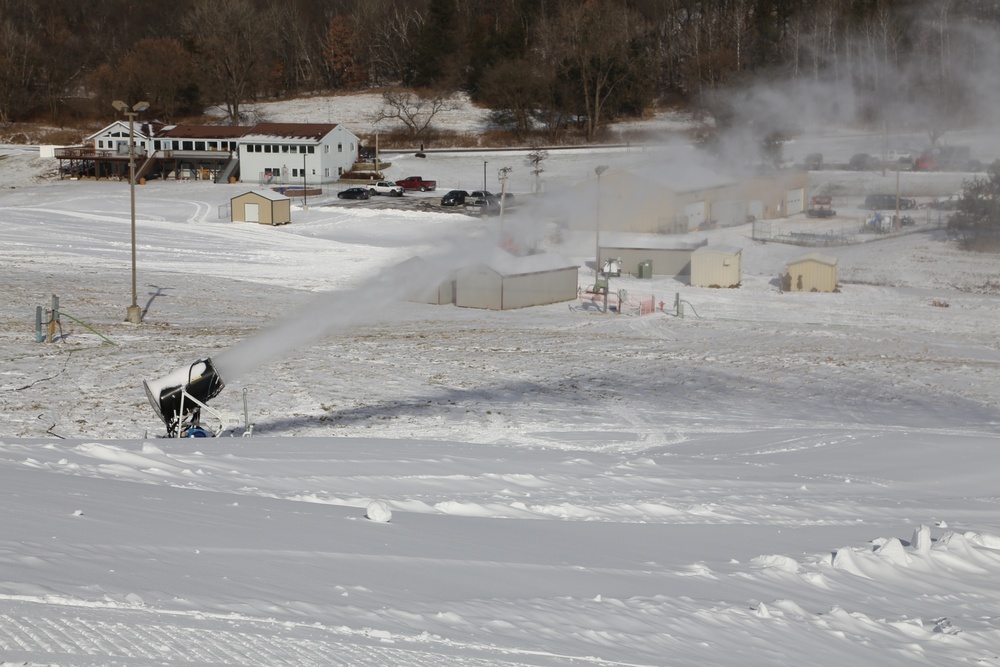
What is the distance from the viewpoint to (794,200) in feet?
175

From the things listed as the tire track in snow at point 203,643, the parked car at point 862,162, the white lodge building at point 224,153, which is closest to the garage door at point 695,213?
the parked car at point 862,162

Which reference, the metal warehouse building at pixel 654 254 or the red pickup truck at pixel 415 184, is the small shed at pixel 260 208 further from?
the metal warehouse building at pixel 654 254

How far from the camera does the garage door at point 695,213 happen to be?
155 ft

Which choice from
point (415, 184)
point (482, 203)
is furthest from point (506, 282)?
point (415, 184)

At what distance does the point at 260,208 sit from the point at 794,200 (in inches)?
1077

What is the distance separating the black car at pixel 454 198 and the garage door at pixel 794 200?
1886 cm

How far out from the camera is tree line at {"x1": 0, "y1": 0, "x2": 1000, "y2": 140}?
38.0m

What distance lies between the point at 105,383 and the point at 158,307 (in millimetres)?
12974

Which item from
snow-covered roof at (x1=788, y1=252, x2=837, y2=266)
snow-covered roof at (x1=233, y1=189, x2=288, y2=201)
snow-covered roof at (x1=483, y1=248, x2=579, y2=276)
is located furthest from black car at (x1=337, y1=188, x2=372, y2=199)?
snow-covered roof at (x1=788, y1=252, x2=837, y2=266)

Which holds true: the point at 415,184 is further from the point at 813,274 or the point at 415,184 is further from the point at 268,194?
the point at 813,274

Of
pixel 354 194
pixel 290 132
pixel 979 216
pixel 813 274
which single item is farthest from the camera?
pixel 290 132

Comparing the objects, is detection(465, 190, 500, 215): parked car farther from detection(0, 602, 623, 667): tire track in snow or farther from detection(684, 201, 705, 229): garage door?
detection(0, 602, 623, 667): tire track in snow

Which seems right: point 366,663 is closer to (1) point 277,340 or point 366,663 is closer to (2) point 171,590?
(2) point 171,590

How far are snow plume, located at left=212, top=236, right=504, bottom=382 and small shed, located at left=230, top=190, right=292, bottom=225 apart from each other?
51.9ft
